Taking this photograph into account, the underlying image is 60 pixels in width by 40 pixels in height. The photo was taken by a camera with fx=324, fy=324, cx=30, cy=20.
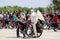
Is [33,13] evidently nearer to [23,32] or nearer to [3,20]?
[23,32]

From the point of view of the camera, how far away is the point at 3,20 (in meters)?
34.0

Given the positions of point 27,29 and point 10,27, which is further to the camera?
point 10,27

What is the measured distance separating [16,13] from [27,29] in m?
12.7

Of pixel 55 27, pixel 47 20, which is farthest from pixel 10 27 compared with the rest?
pixel 55 27

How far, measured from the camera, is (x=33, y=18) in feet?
64.3

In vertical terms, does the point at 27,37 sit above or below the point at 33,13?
below

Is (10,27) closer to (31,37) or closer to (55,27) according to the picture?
(55,27)

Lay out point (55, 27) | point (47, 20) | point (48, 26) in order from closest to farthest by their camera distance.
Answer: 1. point (55, 27)
2. point (48, 26)
3. point (47, 20)

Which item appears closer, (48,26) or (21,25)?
(21,25)

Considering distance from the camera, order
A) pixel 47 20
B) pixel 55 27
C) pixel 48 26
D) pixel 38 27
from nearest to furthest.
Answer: pixel 38 27 < pixel 55 27 < pixel 48 26 < pixel 47 20

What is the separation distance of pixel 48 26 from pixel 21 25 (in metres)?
11.8

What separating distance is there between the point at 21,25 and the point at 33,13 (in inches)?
41.2

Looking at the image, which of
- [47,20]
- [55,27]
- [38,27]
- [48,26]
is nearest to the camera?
[38,27]

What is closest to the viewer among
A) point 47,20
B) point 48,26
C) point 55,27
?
point 55,27
